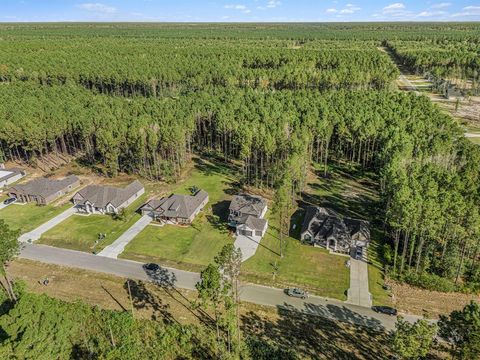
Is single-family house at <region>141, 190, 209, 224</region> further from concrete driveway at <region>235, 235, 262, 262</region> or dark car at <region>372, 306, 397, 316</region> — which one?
dark car at <region>372, 306, 397, 316</region>

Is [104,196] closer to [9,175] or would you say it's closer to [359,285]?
[9,175]

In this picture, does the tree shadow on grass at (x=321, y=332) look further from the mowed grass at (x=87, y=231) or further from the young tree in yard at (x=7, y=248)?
the mowed grass at (x=87, y=231)

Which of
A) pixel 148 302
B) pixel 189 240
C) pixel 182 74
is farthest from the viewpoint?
pixel 182 74

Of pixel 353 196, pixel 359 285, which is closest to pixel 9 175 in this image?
pixel 353 196

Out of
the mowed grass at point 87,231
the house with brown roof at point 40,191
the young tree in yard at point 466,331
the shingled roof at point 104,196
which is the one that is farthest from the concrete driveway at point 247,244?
the house with brown roof at point 40,191

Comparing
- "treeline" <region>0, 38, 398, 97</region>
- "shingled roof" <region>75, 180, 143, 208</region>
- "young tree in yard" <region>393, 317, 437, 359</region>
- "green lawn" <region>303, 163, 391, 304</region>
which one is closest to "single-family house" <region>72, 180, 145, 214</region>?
"shingled roof" <region>75, 180, 143, 208</region>

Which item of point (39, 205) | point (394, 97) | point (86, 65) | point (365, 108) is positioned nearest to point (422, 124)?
point (365, 108)

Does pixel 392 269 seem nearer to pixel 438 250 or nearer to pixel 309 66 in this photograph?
pixel 438 250
